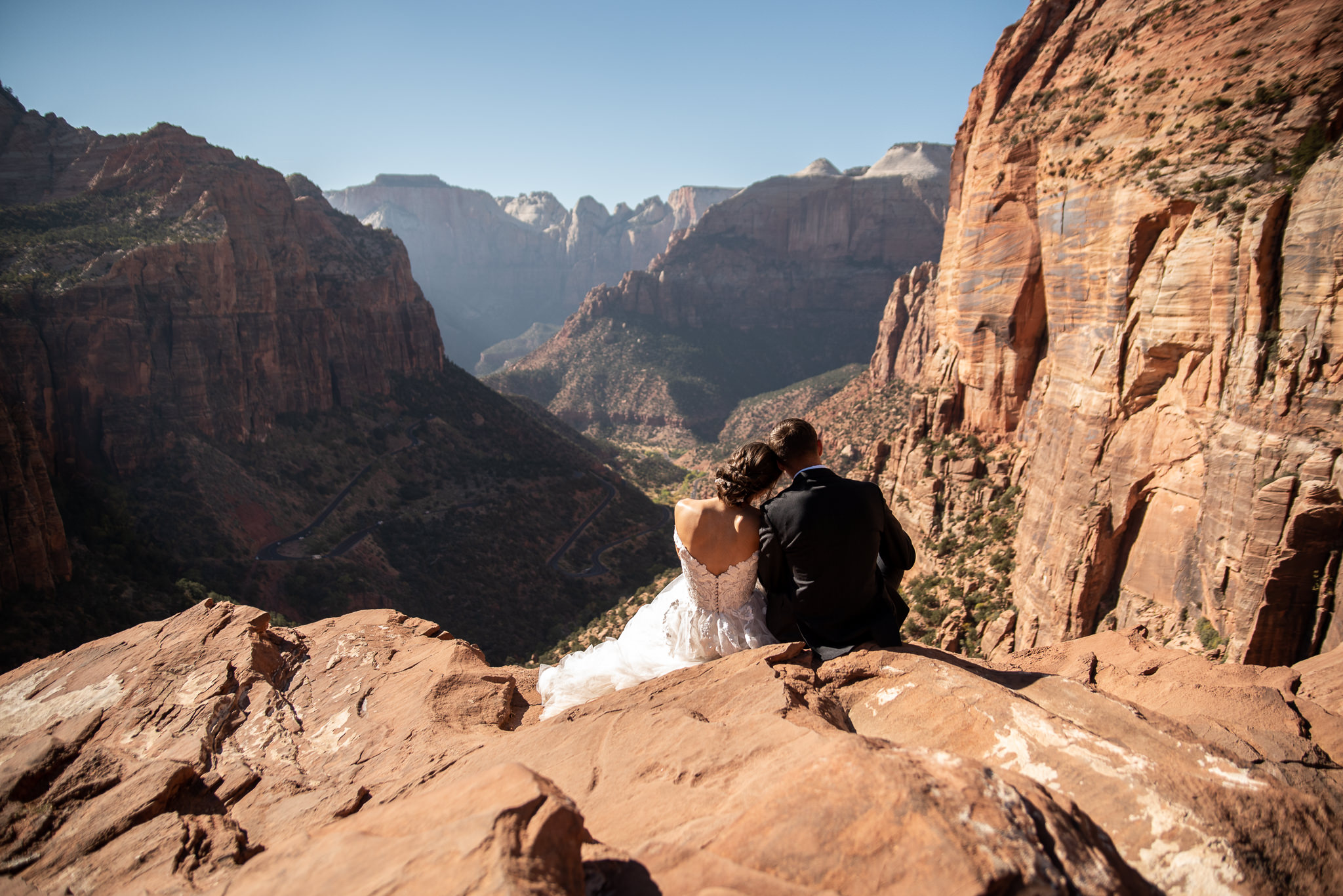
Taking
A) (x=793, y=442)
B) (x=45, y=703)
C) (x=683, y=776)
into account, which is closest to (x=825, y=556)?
(x=793, y=442)

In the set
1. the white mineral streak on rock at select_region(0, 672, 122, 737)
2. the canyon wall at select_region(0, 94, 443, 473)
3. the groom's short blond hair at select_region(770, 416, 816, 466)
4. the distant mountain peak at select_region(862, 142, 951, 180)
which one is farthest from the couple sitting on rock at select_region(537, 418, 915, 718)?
the distant mountain peak at select_region(862, 142, 951, 180)

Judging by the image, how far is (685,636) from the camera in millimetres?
7219

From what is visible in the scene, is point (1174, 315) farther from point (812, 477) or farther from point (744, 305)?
point (744, 305)

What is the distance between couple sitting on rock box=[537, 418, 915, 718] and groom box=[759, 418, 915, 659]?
0.01 meters

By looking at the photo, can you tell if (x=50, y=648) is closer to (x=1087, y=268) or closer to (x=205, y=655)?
(x=205, y=655)

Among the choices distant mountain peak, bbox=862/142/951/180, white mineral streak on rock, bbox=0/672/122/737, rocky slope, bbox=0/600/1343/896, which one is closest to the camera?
rocky slope, bbox=0/600/1343/896

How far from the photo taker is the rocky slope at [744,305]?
116125mm

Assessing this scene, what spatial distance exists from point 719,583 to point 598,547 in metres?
46.8

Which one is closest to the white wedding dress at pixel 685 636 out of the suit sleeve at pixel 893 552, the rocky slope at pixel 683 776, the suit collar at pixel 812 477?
the rocky slope at pixel 683 776

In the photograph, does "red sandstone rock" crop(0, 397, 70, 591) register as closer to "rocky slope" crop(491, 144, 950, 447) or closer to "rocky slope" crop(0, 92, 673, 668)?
"rocky slope" crop(0, 92, 673, 668)

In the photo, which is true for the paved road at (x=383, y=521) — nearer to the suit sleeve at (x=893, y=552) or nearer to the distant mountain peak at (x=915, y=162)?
the suit sleeve at (x=893, y=552)

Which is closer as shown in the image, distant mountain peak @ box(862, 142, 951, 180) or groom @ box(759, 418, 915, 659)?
groom @ box(759, 418, 915, 659)

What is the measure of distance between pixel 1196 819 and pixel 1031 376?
1017 inches

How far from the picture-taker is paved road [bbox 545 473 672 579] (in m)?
48.7
